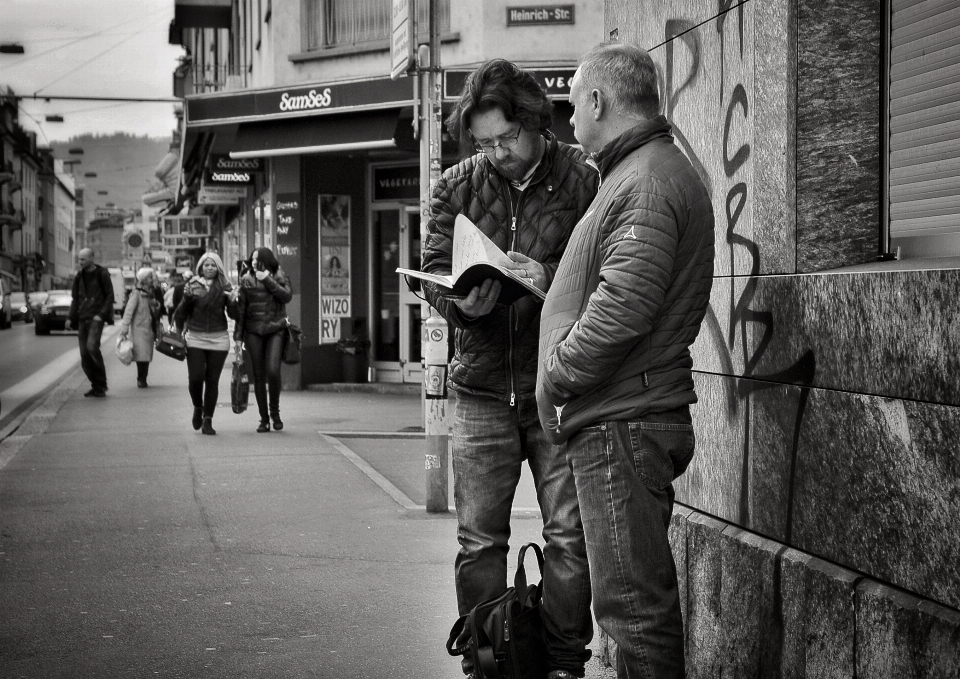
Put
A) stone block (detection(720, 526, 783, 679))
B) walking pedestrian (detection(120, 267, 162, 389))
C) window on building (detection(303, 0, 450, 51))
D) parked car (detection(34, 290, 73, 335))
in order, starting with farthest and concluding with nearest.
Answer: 1. parked car (detection(34, 290, 73, 335))
2. walking pedestrian (detection(120, 267, 162, 389))
3. window on building (detection(303, 0, 450, 51))
4. stone block (detection(720, 526, 783, 679))

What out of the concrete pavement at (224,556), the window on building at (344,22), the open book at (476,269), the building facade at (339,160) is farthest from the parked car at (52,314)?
the open book at (476,269)

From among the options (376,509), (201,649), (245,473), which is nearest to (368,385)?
(245,473)

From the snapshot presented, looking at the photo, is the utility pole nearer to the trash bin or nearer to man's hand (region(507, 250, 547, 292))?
man's hand (region(507, 250, 547, 292))

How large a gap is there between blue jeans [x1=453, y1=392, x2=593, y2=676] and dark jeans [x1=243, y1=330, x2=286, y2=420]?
873cm

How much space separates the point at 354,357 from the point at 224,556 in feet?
38.1

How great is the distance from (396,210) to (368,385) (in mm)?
2569

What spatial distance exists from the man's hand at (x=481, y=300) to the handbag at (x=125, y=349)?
1470cm

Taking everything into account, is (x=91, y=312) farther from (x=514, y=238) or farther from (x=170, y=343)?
(x=514, y=238)

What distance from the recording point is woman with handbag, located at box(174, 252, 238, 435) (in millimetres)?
12836

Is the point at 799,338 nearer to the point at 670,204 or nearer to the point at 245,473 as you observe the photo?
the point at 670,204

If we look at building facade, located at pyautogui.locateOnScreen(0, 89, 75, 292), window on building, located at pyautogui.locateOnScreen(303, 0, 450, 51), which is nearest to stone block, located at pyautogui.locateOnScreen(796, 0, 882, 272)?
window on building, located at pyautogui.locateOnScreen(303, 0, 450, 51)

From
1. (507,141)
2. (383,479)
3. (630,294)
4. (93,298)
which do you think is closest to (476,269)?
(507,141)

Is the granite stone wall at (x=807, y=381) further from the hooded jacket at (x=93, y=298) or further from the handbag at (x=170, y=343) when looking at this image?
the hooded jacket at (x=93, y=298)

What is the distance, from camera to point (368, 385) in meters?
17.9
